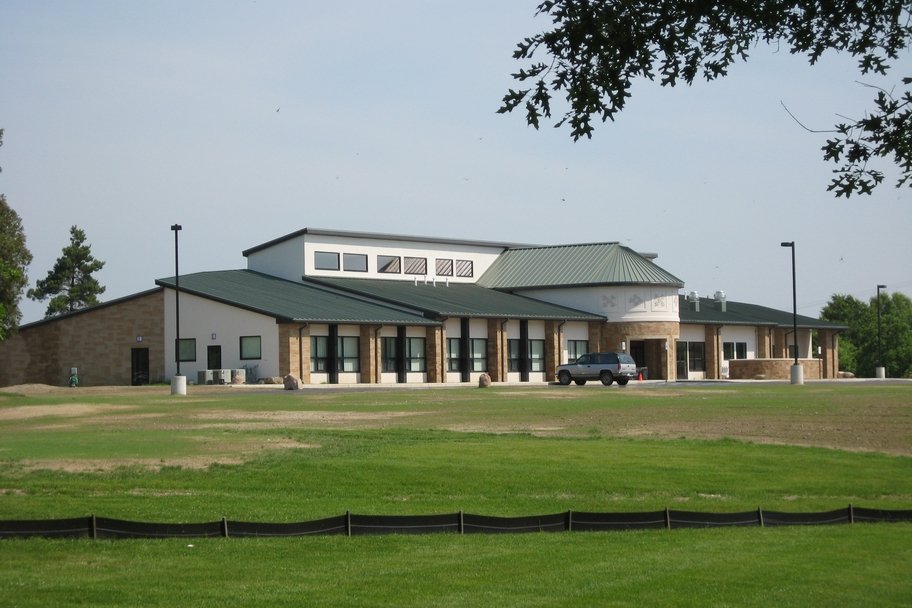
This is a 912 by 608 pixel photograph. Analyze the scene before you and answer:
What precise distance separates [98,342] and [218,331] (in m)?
7.81

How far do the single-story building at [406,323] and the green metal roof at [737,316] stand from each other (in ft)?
0.74

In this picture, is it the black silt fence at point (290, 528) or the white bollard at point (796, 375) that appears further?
the white bollard at point (796, 375)

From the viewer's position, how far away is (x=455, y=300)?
76812 mm

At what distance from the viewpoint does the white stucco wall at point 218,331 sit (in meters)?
63.8

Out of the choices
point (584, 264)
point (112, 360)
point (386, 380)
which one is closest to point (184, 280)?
point (112, 360)

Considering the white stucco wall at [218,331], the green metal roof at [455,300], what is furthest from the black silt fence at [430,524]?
the green metal roof at [455,300]

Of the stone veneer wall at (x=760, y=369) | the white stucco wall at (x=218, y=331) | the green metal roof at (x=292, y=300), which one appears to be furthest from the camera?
the stone veneer wall at (x=760, y=369)

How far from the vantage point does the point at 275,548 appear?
1667 centimetres

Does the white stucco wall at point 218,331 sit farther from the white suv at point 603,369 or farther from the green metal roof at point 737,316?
the green metal roof at point 737,316

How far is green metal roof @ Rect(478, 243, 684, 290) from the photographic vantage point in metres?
80.2

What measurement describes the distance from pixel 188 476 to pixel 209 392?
105ft

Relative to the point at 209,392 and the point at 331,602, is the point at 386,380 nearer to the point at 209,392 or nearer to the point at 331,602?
the point at 209,392

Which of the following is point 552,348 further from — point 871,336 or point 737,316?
point 871,336

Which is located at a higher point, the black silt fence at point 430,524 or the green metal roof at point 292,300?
the green metal roof at point 292,300
